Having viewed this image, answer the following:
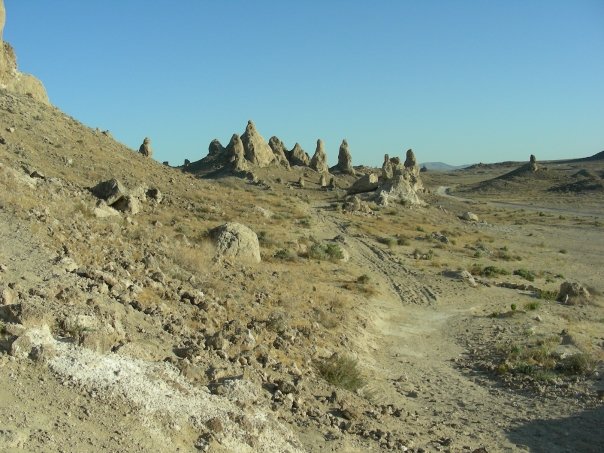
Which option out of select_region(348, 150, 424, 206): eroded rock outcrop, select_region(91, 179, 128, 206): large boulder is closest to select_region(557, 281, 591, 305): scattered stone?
select_region(91, 179, 128, 206): large boulder

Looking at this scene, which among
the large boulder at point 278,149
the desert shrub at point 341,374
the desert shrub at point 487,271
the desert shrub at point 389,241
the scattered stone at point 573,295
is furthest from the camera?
the large boulder at point 278,149

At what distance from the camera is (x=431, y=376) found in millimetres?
11359

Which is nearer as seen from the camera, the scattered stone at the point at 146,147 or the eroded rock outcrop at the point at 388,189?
the eroded rock outcrop at the point at 388,189

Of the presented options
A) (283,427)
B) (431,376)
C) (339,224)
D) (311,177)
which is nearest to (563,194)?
(311,177)

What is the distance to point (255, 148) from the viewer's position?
66.5m

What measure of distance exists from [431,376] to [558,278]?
1555 centimetres

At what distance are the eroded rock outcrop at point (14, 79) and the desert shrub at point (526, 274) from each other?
A: 27489 mm

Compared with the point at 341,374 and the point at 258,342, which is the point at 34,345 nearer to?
the point at 258,342

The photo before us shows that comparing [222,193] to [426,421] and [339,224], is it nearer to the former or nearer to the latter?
[339,224]

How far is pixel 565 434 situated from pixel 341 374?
348cm

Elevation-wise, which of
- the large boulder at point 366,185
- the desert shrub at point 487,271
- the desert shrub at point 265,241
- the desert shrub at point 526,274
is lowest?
the desert shrub at point 526,274

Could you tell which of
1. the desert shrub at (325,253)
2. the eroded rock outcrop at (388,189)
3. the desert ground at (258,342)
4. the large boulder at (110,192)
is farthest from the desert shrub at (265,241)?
the eroded rock outcrop at (388,189)

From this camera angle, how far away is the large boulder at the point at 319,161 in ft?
234

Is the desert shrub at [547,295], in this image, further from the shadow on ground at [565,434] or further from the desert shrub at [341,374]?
the desert shrub at [341,374]
